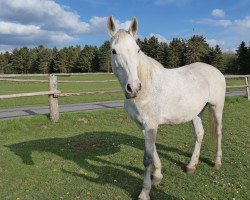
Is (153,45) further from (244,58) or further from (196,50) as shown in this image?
(244,58)

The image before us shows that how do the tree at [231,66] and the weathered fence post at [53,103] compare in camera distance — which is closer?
the weathered fence post at [53,103]

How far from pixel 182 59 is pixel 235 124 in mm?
58542

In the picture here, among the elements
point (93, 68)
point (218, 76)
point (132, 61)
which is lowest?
point (93, 68)

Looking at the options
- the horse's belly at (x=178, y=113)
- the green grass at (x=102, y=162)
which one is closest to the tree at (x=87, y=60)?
the green grass at (x=102, y=162)

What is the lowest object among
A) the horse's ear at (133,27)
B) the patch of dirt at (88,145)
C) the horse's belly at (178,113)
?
the patch of dirt at (88,145)

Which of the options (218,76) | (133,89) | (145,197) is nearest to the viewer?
(133,89)

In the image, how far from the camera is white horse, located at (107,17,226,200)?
13.8ft

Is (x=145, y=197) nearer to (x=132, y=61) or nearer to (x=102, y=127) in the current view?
(x=132, y=61)

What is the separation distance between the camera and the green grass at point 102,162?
519 centimetres

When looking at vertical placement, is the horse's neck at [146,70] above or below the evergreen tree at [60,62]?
above

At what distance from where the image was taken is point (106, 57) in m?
75.9

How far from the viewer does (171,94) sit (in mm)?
5105

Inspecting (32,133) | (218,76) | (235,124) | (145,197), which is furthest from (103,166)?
(235,124)

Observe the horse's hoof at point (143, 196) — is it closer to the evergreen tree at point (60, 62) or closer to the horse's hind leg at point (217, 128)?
the horse's hind leg at point (217, 128)
